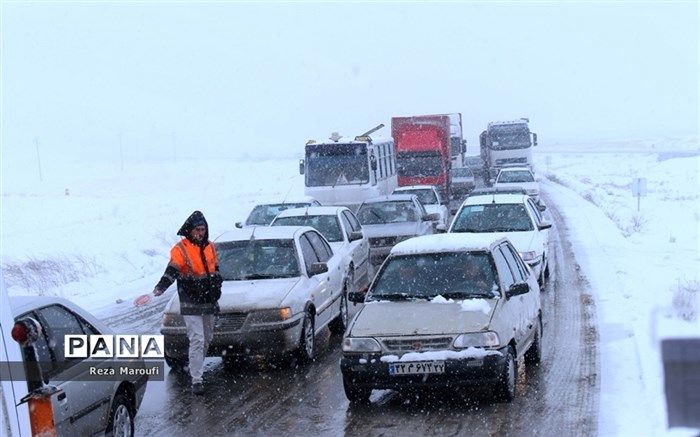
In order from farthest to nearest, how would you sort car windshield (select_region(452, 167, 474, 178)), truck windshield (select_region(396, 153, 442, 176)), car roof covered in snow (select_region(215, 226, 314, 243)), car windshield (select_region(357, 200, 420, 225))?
car windshield (select_region(452, 167, 474, 178)) < truck windshield (select_region(396, 153, 442, 176)) < car windshield (select_region(357, 200, 420, 225)) < car roof covered in snow (select_region(215, 226, 314, 243))

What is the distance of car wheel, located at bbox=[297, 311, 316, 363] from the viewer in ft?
32.4

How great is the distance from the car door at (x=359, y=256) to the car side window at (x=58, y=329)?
803cm

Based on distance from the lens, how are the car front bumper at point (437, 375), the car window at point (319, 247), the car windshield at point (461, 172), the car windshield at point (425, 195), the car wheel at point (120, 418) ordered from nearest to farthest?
the car wheel at point (120, 418) → the car front bumper at point (437, 375) → the car window at point (319, 247) → the car windshield at point (425, 195) → the car windshield at point (461, 172)

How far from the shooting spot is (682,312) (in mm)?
11852

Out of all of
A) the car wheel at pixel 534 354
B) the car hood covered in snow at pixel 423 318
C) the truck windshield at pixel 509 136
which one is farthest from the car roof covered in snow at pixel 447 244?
the truck windshield at pixel 509 136

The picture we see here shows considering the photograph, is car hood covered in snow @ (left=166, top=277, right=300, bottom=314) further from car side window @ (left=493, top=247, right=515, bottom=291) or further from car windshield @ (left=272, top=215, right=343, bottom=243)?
car windshield @ (left=272, top=215, right=343, bottom=243)

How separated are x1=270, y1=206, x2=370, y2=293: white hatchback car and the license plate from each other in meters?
5.14

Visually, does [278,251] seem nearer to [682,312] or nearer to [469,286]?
[469,286]

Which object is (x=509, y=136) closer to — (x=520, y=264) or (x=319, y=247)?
(x=319, y=247)

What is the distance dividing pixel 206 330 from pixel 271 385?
98 cm

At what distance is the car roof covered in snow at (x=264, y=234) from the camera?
11023 millimetres

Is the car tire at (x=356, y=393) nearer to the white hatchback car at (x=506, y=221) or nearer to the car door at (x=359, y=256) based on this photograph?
the car door at (x=359, y=256)

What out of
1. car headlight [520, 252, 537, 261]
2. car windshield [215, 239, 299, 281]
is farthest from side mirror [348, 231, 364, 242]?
car windshield [215, 239, 299, 281]

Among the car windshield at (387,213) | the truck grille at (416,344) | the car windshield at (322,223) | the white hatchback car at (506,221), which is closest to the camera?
the truck grille at (416,344)
